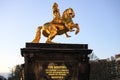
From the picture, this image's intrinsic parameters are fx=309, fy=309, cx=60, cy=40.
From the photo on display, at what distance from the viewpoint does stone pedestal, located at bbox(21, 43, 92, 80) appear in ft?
71.8

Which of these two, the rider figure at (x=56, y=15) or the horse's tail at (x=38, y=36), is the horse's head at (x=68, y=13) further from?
the horse's tail at (x=38, y=36)

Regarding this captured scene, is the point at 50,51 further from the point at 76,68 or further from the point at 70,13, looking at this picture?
the point at 70,13

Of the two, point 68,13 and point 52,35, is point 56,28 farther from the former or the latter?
point 68,13

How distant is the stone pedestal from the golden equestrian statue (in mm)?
1400

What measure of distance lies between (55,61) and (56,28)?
304 centimetres

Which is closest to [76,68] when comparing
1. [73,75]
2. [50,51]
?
[73,75]

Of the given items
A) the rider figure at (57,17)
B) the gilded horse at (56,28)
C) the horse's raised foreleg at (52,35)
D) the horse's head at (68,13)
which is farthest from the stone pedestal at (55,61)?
the horse's head at (68,13)

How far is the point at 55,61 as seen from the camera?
22.3 m

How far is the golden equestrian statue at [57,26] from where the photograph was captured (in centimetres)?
2397

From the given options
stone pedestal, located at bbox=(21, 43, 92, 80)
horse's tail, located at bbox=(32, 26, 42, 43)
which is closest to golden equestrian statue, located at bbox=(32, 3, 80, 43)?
horse's tail, located at bbox=(32, 26, 42, 43)

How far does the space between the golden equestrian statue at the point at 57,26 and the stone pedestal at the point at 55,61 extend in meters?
1.40

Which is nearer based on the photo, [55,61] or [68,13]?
[55,61]

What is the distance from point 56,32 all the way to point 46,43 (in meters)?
1.59

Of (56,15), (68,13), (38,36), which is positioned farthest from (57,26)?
(38,36)
